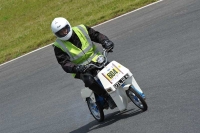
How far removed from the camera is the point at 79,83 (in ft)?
41.9

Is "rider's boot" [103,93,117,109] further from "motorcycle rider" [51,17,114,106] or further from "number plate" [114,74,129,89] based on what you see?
"number plate" [114,74,129,89]

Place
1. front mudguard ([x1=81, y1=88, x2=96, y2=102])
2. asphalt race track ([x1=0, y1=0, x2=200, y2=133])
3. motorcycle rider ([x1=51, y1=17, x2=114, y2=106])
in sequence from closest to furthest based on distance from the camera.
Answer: asphalt race track ([x1=0, y1=0, x2=200, y2=133])
motorcycle rider ([x1=51, y1=17, x2=114, y2=106])
front mudguard ([x1=81, y1=88, x2=96, y2=102])

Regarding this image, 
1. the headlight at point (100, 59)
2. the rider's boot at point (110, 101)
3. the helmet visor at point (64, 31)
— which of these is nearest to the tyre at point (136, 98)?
the rider's boot at point (110, 101)

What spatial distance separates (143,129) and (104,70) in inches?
51.0

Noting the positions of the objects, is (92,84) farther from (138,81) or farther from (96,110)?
(138,81)

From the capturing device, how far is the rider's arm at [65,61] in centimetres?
861

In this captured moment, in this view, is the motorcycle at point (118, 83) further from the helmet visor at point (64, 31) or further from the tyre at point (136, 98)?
the helmet visor at point (64, 31)

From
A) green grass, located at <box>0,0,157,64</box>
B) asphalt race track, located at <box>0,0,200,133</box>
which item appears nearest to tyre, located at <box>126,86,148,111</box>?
asphalt race track, located at <box>0,0,200,133</box>

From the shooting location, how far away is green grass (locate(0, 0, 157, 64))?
19.5 metres

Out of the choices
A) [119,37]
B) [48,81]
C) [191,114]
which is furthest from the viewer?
[119,37]

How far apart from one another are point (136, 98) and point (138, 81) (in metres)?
2.44

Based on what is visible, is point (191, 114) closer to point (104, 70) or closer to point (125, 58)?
point (104, 70)

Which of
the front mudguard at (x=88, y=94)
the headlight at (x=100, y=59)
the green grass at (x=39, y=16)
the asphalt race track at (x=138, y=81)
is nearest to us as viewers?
the asphalt race track at (x=138, y=81)

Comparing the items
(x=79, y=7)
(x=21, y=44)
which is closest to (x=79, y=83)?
(x=21, y=44)
